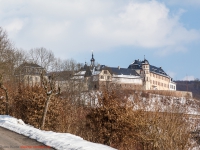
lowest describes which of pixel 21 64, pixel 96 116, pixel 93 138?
pixel 93 138

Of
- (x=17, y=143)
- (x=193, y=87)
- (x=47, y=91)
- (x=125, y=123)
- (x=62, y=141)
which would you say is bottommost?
(x=17, y=143)

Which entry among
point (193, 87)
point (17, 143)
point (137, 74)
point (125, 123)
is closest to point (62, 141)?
point (17, 143)

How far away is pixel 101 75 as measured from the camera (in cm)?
10188

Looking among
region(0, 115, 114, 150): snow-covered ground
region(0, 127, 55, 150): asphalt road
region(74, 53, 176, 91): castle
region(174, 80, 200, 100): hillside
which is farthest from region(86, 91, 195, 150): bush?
region(74, 53, 176, 91): castle

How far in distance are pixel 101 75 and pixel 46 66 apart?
39567 mm

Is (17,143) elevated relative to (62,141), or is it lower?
lower

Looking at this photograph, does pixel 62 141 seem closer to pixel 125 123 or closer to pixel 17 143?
pixel 17 143

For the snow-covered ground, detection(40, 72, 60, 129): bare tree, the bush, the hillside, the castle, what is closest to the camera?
the snow-covered ground

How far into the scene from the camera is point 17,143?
1116cm

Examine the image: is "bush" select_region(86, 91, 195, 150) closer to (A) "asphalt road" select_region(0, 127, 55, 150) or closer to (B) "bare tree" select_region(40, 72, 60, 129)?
(B) "bare tree" select_region(40, 72, 60, 129)

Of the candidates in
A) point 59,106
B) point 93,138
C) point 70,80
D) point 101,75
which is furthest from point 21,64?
point 101,75

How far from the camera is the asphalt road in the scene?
10.3 m

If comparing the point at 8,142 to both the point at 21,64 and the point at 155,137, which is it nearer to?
the point at 155,137

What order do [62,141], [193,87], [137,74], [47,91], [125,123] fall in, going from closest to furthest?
[62,141]
[125,123]
[47,91]
[193,87]
[137,74]
